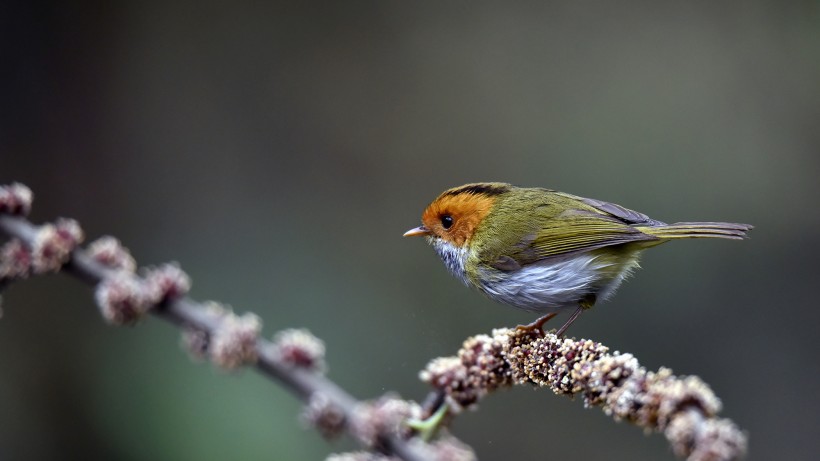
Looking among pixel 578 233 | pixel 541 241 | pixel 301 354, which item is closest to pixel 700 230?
pixel 578 233

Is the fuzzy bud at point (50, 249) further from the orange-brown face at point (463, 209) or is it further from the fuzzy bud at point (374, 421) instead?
the orange-brown face at point (463, 209)

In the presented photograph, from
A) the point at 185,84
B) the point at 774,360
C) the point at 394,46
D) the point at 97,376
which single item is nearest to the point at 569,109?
the point at 394,46

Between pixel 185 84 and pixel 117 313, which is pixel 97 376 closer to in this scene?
pixel 185 84

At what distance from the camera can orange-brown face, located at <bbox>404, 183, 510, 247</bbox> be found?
3.20 metres

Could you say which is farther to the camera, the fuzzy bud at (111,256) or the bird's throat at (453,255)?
the bird's throat at (453,255)

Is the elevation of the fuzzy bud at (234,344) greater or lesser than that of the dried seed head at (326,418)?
greater

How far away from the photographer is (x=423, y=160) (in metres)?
5.31

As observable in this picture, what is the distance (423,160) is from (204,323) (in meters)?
4.52

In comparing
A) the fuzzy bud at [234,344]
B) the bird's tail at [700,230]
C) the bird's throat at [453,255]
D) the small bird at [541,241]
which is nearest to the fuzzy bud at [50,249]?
the fuzzy bud at [234,344]

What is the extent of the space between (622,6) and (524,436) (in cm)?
272

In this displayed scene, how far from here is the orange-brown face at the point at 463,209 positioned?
3.20 m

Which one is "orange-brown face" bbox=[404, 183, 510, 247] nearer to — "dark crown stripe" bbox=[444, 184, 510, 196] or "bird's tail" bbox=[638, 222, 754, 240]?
"dark crown stripe" bbox=[444, 184, 510, 196]

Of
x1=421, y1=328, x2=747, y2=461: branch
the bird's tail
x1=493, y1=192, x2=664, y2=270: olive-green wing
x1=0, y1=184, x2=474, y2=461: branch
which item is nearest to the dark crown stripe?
x1=493, y1=192, x2=664, y2=270: olive-green wing

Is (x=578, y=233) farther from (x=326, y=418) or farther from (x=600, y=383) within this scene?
(x=326, y=418)
